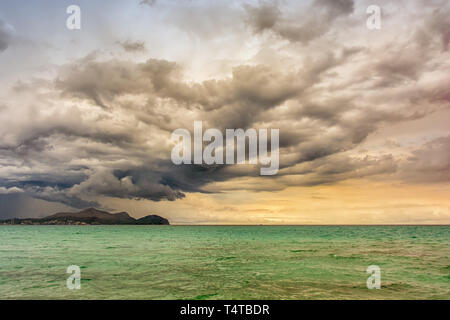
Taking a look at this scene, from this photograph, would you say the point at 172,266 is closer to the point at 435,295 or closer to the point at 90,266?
the point at 90,266

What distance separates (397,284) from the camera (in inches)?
792

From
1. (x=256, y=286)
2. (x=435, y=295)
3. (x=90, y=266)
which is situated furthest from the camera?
→ (x=90, y=266)

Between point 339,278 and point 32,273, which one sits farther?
point 32,273

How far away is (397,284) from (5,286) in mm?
25470

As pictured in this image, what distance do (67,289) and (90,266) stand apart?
9482mm

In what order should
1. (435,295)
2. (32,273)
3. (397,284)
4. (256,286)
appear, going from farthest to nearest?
(32,273) → (397,284) → (256,286) → (435,295)
